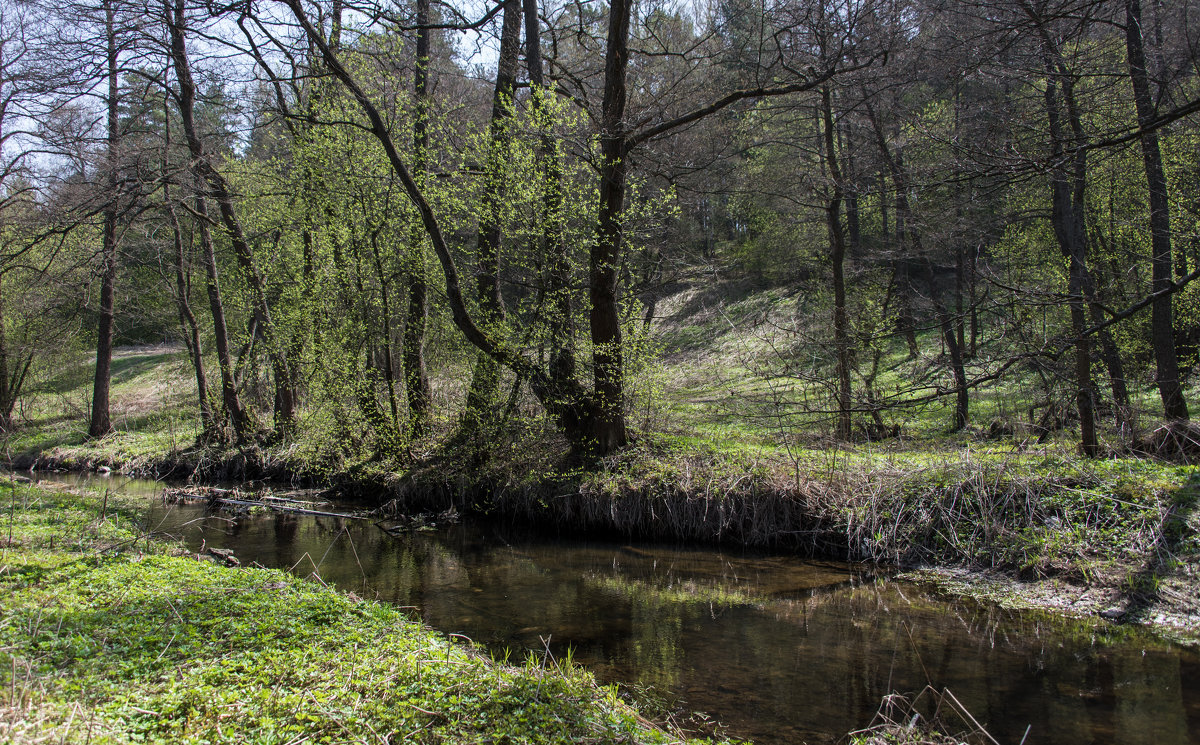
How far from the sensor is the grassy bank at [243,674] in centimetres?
322

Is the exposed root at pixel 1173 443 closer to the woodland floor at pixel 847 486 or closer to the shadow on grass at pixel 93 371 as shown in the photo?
the woodland floor at pixel 847 486

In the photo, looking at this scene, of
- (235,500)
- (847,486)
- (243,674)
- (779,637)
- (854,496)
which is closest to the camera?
(243,674)

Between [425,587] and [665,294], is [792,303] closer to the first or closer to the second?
[665,294]

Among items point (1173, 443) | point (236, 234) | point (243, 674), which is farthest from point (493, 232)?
point (1173, 443)

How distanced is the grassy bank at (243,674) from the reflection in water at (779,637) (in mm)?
1374

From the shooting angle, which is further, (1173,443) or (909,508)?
(1173,443)

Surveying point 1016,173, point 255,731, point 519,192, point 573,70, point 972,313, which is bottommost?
point 255,731

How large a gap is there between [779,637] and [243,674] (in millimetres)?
4345

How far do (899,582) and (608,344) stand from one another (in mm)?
4951

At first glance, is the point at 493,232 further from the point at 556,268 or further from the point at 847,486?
the point at 847,486

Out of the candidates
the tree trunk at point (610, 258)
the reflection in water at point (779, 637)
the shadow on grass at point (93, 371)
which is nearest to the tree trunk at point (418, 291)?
the tree trunk at point (610, 258)

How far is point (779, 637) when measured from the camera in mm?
6184

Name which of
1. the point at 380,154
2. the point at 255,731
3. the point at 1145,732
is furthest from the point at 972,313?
the point at 380,154

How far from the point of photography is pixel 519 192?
10.6 meters
